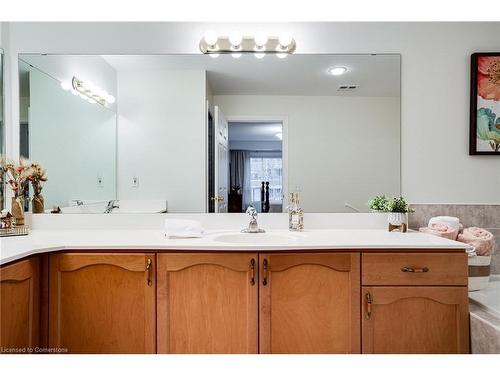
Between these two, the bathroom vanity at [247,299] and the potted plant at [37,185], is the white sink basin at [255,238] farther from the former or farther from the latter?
the potted plant at [37,185]

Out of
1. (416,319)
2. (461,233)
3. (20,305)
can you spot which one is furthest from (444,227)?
(20,305)

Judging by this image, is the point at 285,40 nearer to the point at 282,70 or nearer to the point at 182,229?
the point at 282,70

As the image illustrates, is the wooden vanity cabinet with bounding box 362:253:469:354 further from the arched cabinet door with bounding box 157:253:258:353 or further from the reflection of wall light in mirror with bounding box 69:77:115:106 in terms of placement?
the reflection of wall light in mirror with bounding box 69:77:115:106

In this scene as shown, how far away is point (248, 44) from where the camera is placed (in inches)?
79.5

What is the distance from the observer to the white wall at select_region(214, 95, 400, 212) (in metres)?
2.09

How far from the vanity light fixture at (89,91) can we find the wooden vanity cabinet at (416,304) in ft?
5.98

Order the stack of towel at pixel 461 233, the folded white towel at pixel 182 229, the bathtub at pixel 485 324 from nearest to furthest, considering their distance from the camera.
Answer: the bathtub at pixel 485 324 < the folded white towel at pixel 182 229 < the stack of towel at pixel 461 233

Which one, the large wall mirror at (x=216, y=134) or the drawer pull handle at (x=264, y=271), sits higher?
the large wall mirror at (x=216, y=134)

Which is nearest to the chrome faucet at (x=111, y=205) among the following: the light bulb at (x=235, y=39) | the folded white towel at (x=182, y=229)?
the folded white towel at (x=182, y=229)

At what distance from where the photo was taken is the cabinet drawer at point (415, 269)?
1.52m

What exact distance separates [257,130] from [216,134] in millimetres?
264

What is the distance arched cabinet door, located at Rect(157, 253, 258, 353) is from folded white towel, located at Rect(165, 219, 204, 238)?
7.8 inches

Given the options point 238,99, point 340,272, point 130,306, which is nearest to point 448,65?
point 238,99

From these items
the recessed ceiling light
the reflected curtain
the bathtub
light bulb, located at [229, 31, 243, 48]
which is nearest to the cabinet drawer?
the bathtub
